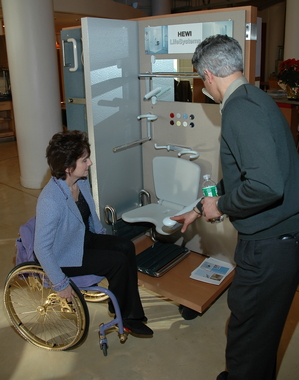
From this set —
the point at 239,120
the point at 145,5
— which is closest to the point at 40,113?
the point at 239,120

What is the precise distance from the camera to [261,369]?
1602mm

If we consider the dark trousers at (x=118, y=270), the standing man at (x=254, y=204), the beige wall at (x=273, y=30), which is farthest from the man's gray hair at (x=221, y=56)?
the beige wall at (x=273, y=30)

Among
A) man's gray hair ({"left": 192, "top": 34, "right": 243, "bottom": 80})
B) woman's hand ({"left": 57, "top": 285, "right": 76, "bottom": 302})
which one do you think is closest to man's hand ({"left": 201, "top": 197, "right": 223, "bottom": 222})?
man's gray hair ({"left": 192, "top": 34, "right": 243, "bottom": 80})

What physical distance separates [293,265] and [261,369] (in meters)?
0.48

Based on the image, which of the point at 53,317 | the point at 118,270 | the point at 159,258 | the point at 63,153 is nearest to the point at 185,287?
the point at 159,258

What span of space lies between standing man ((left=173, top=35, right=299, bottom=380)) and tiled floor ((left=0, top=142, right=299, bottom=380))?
17.1 inches

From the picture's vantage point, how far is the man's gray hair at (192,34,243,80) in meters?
1.44

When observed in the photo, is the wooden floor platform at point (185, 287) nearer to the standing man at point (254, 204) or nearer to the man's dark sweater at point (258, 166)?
the standing man at point (254, 204)

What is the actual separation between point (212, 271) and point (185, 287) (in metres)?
0.26

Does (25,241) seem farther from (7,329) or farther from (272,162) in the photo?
(272,162)

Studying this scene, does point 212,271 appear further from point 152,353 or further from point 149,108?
point 149,108

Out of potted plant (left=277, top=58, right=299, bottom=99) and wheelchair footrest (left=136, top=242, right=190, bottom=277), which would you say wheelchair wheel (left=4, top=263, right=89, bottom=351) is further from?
potted plant (left=277, top=58, right=299, bottom=99)

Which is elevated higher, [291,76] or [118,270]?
[291,76]

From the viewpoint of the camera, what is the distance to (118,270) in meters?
2.08
